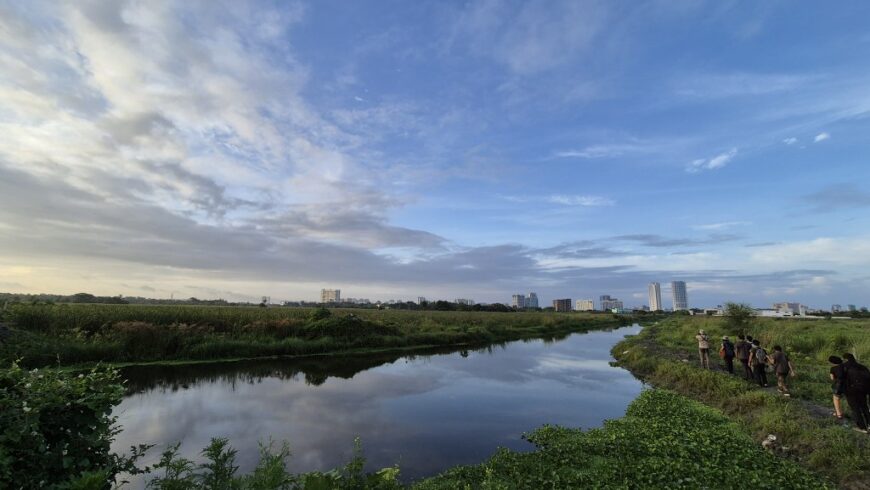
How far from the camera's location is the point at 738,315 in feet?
112

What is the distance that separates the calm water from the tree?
16.7 meters

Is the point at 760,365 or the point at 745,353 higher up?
the point at 745,353

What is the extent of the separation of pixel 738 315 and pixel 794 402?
84.0 feet

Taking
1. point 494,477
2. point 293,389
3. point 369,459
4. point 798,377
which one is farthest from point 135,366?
point 798,377

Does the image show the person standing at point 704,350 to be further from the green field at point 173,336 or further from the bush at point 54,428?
the bush at point 54,428

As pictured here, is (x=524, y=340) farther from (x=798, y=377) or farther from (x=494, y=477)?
(x=494, y=477)

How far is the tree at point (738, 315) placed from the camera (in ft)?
112

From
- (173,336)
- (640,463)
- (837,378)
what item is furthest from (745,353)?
(173,336)

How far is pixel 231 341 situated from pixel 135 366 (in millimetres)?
5206

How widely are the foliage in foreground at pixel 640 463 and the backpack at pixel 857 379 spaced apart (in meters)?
2.90

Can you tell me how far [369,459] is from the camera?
10.4 m

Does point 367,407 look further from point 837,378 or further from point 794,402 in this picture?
point 837,378

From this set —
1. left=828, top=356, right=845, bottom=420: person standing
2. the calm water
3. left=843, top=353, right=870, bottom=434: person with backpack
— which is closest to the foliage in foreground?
the calm water

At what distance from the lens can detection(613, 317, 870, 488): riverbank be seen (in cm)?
901
